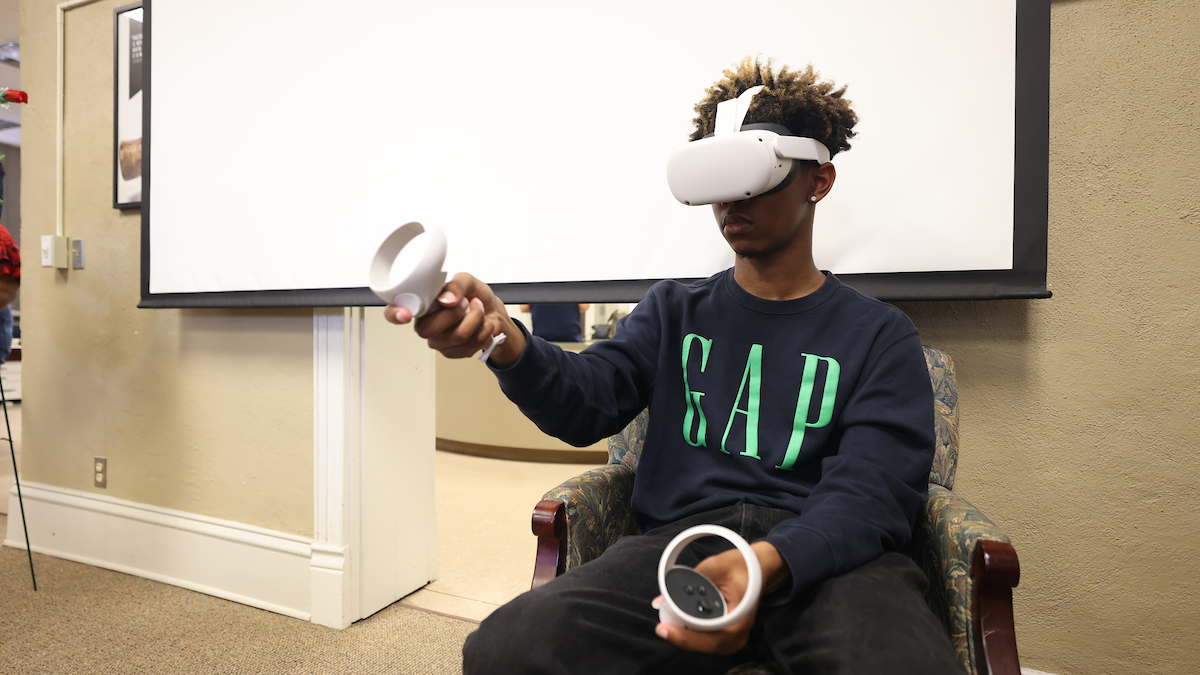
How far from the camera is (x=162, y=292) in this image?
203 centimetres

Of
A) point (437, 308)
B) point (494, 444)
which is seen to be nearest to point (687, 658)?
point (437, 308)

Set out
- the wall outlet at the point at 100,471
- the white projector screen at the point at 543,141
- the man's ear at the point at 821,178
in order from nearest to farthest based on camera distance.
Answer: the man's ear at the point at 821,178 → the white projector screen at the point at 543,141 → the wall outlet at the point at 100,471

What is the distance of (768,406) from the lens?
0.97 m

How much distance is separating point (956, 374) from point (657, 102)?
34.3 inches

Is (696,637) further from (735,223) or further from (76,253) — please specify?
(76,253)

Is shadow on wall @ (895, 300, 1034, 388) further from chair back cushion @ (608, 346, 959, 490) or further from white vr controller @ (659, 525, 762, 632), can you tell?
white vr controller @ (659, 525, 762, 632)

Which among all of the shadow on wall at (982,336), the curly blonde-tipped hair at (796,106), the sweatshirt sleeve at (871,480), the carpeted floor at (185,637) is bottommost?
the carpeted floor at (185,637)

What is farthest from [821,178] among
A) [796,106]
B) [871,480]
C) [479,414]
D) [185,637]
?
[479,414]

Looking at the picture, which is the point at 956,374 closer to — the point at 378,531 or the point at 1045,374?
the point at 1045,374

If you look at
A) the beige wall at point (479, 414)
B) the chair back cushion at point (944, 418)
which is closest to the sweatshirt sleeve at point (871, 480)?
the chair back cushion at point (944, 418)

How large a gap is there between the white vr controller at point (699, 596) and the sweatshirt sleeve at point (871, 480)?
11 cm

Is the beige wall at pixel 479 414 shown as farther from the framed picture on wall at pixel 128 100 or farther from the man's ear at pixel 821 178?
the man's ear at pixel 821 178

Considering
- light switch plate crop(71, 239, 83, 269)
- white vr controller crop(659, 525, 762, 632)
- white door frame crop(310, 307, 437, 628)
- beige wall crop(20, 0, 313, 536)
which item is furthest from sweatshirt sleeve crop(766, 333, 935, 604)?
light switch plate crop(71, 239, 83, 269)

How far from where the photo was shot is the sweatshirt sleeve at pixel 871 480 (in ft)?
2.44
